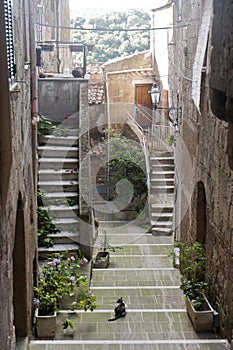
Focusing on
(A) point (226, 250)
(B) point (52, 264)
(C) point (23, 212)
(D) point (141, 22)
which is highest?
(D) point (141, 22)

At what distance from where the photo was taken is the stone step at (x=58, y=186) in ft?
36.1

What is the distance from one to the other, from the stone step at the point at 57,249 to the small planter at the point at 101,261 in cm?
73

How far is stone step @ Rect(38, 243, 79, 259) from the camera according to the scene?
9.84 meters

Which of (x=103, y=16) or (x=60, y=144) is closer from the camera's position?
(x=60, y=144)

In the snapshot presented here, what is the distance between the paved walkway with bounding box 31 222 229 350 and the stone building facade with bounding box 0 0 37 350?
843 mm

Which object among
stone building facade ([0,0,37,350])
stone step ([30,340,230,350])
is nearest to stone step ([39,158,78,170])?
stone building facade ([0,0,37,350])

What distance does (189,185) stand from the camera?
384 inches

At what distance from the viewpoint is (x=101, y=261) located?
34.8 feet

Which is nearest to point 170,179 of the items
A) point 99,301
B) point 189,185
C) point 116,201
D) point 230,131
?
point 116,201

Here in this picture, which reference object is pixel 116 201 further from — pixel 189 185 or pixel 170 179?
pixel 189 185

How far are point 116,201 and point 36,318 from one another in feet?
29.7

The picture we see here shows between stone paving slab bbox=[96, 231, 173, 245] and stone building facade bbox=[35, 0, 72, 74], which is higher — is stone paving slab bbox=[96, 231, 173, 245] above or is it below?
below

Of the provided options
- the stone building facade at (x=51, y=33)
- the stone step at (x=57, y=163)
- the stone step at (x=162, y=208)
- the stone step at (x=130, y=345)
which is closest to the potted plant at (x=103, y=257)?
the stone step at (x=57, y=163)

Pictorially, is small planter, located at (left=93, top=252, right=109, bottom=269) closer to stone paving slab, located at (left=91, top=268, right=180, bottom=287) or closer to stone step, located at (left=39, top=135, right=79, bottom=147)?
stone paving slab, located at (left=91, top=268, right=180, bottom=287)
